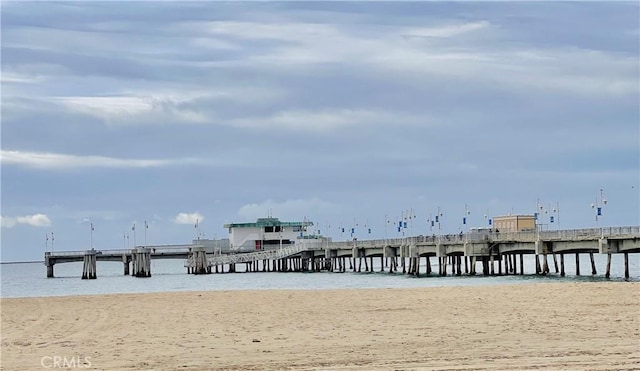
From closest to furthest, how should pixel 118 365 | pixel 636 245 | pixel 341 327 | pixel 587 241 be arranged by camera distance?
pixel 118 365 < pixel 341 327 < pixel 636 245 < pixel 587 241

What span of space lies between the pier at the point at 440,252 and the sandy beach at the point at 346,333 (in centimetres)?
3057

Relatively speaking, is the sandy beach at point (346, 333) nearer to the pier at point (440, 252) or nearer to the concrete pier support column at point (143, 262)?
the pier at point (440, 252)

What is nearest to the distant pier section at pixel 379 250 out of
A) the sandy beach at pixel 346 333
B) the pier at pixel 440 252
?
the pier at pixel 440 252

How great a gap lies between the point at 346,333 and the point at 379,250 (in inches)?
3008

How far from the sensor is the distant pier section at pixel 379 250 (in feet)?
216

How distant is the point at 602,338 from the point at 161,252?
97.8 meters

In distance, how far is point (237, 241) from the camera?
121 m

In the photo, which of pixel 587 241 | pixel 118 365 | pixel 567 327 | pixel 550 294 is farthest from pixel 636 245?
pixel 118 365

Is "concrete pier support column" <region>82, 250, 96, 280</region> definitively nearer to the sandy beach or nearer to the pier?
the pier

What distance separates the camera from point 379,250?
320ft

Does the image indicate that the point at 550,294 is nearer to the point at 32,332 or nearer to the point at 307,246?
the point at 32,332

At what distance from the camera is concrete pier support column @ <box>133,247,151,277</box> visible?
10869 cm

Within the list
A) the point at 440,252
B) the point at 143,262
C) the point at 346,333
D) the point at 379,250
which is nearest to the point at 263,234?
the point at 143,262

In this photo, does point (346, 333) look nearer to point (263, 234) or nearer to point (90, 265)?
point (90, 265)
